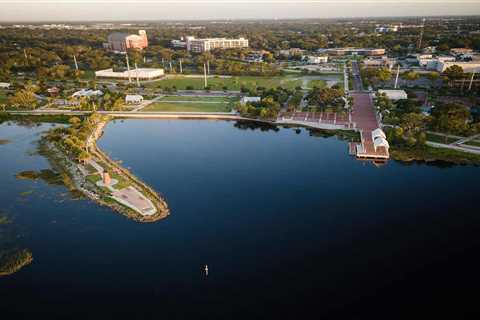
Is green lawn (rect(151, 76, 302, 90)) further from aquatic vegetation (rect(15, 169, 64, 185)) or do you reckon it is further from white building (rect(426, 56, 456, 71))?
aquatic vegetation (rect(15, 169, 64, 185))

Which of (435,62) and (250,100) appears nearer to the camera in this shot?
(250,100)

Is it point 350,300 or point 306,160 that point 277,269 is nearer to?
point 350,300

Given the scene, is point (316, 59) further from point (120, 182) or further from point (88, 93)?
point (120, 182)

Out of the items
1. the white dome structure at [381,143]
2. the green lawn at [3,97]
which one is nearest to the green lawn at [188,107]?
the white dome structure at [381,143]

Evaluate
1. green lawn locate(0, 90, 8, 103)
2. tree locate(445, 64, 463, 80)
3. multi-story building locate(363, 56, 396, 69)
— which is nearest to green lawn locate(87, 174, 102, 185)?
green lawn locate(0, 90, 8, 103)

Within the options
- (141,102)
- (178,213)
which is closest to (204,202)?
(178,213)

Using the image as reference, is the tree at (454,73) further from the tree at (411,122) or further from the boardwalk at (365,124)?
the tree at (411,122)

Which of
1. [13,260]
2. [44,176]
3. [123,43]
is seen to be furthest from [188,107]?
[123,43]
